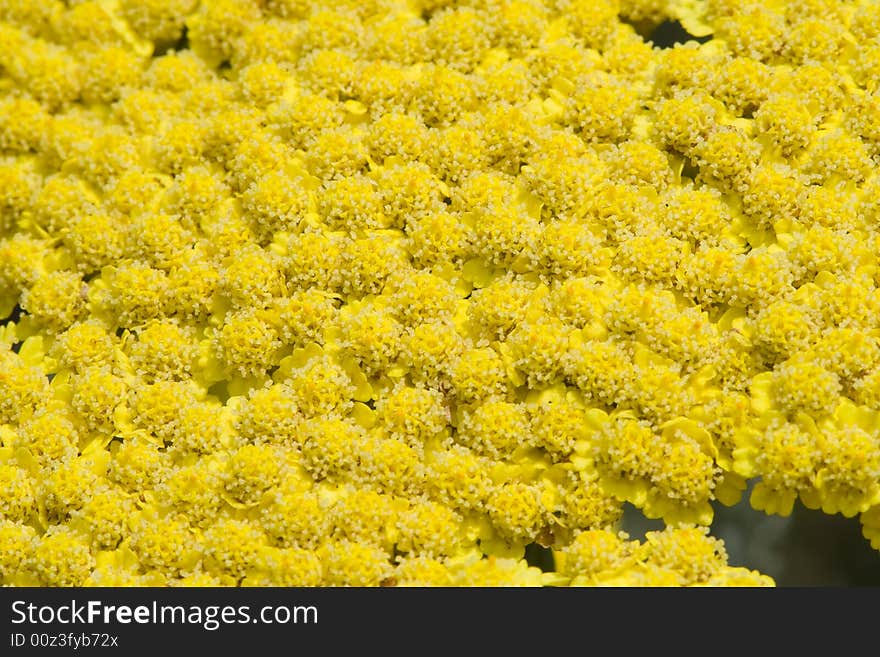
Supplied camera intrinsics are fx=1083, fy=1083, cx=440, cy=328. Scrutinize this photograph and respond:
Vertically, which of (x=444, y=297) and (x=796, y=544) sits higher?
(x=444, y=297)

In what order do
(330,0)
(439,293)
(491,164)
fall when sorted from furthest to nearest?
(330,0)
(491,164)
(439,293)

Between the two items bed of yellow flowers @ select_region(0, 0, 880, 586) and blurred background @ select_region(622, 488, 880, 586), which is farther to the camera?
blurred background @ select_region(622, 488, 880, 586)

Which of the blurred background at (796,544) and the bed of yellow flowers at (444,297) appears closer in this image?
the bed of yellow flowers at (444,297)

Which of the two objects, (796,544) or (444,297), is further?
(796,544)

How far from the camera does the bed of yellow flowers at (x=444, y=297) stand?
1.39 meters

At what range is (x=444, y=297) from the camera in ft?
5.02

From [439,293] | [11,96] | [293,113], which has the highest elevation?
[11,96]

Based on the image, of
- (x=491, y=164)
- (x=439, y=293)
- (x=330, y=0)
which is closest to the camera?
(x=439, y=293)

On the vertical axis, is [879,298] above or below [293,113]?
below

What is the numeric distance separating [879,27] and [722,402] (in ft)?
2.33

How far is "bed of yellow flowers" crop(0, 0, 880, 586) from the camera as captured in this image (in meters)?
1.39

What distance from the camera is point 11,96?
6.37 feet

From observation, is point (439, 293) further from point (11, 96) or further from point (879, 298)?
point (11, 96)

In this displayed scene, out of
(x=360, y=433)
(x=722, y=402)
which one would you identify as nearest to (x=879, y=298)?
(x=722, y=402)
